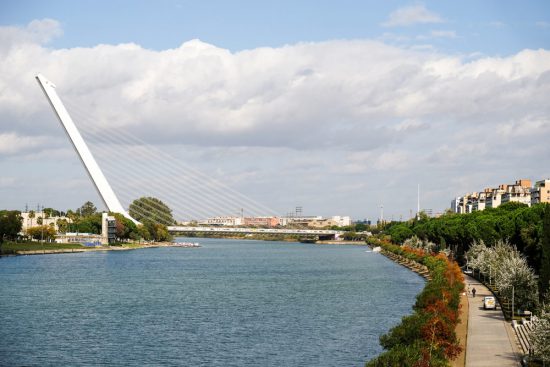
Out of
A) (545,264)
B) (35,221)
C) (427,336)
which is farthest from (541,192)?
(427,336)

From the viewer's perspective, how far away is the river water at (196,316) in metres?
24.1

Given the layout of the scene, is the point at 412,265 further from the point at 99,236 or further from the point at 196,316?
the point at 99,236

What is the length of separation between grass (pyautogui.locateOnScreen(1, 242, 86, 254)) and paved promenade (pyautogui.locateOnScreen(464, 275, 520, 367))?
55654 millimetres

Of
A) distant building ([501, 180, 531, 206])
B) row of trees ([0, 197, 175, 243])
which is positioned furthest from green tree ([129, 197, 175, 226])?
distant building ([501, 180, 531, 206])

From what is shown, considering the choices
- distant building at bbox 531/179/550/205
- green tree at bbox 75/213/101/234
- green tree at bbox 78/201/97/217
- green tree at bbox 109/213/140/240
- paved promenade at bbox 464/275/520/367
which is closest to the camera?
paved promenade at bbox 464/275/520/367

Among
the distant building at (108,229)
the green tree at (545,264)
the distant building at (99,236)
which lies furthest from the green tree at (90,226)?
the green tree at (545,264)

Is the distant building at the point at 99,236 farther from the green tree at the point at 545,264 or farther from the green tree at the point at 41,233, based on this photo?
the green tree at the point at 545,264

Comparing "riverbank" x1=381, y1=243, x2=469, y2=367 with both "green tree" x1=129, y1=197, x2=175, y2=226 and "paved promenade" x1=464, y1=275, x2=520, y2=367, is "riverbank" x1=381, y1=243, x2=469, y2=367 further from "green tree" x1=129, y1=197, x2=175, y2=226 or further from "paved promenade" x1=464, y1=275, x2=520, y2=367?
"green tree" x1=129, y1=197, x2=175, y2=226

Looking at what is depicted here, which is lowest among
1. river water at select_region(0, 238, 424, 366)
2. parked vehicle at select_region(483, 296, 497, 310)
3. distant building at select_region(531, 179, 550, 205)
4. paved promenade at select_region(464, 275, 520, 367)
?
river water at select_region(0, 238, 424, 366)

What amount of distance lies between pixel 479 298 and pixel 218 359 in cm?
1628

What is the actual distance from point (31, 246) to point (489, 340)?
223ft

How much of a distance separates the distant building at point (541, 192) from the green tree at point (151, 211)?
51965mm

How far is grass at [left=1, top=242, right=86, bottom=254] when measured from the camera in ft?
256

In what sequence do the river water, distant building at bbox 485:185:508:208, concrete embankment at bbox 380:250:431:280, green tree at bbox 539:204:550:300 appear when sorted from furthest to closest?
distant building at bbox 485:185:508:208 < concrete embankment at bbox 380:250:431:280 < green tree at bbox 539:204:550:300 < the river water
